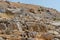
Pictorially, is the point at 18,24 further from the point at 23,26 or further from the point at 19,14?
the point at 19,14

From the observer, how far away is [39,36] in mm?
12078

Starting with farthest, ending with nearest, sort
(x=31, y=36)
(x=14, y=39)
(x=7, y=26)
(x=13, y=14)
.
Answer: (x=13, y=14) < (x=7, y=26) < (x=31, y=36) < (x=14, y=39)

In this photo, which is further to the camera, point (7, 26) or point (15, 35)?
point (7, 26)

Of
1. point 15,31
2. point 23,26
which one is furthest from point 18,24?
point 15,31

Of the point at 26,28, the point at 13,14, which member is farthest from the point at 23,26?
the point at 13,14

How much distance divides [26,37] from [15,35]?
623 millimetres

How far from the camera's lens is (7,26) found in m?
13.0

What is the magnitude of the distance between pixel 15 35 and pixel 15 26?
1.66 metres

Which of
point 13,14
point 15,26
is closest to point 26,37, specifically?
point 15,26

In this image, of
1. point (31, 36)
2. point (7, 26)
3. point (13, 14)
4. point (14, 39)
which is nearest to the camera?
point (14, 39)

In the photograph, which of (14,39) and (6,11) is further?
(6,11)

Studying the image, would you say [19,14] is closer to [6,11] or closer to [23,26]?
[6,11]

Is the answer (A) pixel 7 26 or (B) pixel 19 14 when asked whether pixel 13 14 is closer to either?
(B) pixel 19 14

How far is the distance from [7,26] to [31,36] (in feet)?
6.07
